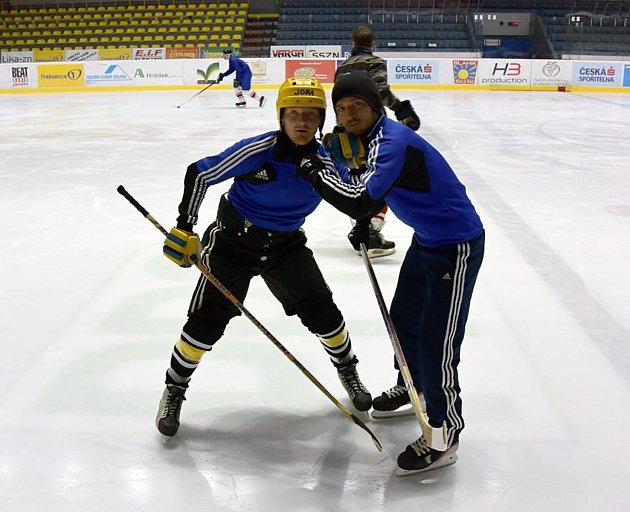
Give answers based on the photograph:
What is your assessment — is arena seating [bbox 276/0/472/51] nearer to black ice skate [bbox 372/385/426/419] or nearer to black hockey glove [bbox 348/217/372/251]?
black ice skate [bbox 372/385/426/419]

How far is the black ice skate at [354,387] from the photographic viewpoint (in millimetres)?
2598

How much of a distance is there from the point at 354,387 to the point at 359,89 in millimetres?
1143

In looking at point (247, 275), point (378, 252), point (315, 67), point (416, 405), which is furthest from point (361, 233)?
point (315, 67)

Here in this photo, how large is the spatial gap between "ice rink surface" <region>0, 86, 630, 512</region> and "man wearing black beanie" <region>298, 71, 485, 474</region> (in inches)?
6.5

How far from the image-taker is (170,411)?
2424mm

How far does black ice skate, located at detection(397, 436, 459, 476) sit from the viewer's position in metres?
2.18

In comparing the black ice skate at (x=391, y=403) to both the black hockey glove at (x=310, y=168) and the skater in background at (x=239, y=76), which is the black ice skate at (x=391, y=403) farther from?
the skater in background at (x=239, y=76)

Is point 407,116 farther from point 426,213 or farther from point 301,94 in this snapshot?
point 426,213

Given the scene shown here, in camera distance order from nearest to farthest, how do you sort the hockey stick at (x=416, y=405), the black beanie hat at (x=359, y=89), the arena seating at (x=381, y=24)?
1. the black beanie hat at (x=359, y=89)
2. the hockey stick at (x=416, y=405)
3. the arena seating at (x=381, y=24)

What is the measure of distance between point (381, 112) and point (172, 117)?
10.8m

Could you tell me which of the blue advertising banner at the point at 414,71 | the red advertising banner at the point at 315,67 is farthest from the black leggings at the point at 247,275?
the blue advertising banner at the point at 414,71

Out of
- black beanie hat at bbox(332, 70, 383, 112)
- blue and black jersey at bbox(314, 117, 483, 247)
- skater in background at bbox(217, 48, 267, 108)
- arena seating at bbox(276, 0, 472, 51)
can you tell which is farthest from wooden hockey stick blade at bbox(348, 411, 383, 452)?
arena seating at bbox(276, 0, 472, 51)

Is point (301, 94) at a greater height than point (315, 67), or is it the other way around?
point (301, 94)

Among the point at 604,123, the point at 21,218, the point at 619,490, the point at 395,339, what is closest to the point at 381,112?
the point at 395,339
